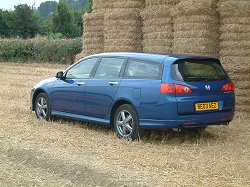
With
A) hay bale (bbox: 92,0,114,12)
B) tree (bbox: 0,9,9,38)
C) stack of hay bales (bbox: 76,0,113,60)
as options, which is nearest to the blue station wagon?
hay bale (bbox: 92,0,114,12)

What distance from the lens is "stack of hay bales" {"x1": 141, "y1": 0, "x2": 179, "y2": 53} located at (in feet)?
45.3

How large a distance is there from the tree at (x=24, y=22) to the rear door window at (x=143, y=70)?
44.4 meters

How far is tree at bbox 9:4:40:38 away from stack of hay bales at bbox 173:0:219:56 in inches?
1620

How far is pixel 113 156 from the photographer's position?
7621mm

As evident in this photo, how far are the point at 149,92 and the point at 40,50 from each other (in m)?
28.2

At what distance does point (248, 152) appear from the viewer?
8.25 m

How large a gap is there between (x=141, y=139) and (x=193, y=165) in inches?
76.9

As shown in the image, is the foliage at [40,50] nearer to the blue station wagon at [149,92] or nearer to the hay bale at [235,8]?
the hay bale at [235,8]

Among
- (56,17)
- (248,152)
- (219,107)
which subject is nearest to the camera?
(248,152)

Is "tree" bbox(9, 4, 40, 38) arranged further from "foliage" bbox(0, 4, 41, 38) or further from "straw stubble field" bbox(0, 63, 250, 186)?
"straw stubble field" bbox(0, 63, 250, 186)

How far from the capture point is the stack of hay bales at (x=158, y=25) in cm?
1381

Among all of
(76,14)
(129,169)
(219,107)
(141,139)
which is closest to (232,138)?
(219,107)

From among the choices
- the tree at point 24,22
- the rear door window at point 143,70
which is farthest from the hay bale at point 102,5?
the tree at point 24,22

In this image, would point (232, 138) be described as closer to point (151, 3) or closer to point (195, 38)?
point (195, 38)
